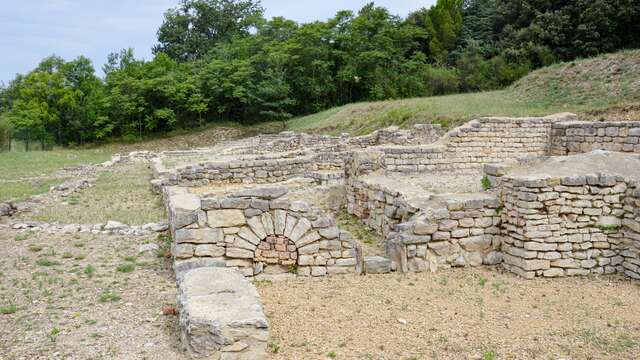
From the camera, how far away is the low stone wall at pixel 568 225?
782 cm

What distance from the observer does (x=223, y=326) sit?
16.6ft

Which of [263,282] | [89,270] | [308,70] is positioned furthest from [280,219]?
[308,70]

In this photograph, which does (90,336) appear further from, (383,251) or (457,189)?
(457,189)

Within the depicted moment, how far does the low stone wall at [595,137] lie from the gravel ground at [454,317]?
253 inches

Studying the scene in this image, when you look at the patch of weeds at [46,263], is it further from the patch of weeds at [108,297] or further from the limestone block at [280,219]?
the limestone block at [280,219]

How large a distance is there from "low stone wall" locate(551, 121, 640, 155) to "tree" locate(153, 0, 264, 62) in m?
51.3

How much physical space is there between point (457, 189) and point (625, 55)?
1825cm

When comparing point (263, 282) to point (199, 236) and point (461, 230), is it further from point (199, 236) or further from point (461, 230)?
point (461, 230)

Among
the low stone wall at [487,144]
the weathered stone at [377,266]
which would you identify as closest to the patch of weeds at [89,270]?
the weathered stone at [377,266]

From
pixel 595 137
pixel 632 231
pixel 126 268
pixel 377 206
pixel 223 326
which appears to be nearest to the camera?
pixel 223 326

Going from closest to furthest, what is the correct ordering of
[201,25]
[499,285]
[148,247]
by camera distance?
[499,285], [148,247], [201,25]

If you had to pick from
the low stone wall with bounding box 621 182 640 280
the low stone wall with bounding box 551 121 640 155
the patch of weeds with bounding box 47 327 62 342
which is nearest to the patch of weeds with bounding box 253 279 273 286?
the patch of weeds with bounding box 47 327 62 342

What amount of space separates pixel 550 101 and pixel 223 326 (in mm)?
21215

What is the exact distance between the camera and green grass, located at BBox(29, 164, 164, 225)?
487 inches
